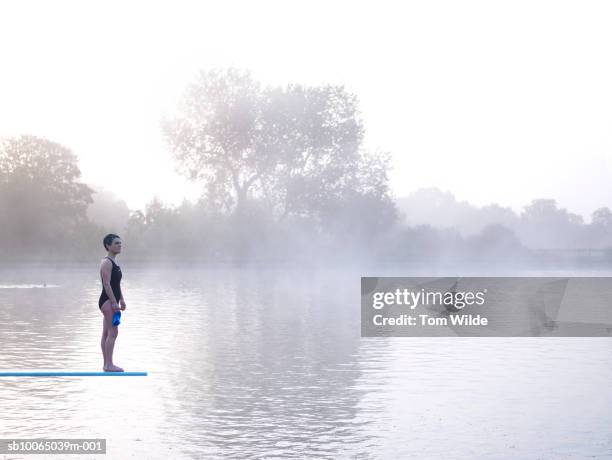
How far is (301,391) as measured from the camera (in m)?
19.8

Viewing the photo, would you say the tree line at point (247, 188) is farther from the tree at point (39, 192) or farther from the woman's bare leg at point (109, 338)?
the woman's bare leg at point (109, 338)

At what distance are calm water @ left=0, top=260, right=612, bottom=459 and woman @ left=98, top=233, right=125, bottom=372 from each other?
4.14ft

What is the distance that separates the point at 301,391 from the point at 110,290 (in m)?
5.45

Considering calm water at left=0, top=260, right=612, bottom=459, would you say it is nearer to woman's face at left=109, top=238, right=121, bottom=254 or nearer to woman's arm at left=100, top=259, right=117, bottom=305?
woman's arm at left=100, top=259, right=117, bottom=305

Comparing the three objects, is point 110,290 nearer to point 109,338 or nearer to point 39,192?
point 109,338

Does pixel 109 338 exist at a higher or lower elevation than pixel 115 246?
lower

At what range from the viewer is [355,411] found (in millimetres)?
17562

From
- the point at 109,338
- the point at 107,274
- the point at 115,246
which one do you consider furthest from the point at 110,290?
the point at 109,338

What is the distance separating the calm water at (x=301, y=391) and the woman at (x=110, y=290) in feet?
4.14

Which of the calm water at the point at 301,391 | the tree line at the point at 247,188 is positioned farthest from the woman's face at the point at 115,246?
the tree line at the point at 247,188

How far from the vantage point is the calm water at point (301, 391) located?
594 inches

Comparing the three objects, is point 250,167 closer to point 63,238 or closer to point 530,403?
point 63,238

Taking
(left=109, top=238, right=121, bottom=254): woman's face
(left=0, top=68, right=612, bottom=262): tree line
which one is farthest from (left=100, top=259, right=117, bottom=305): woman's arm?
(left=0, top=68, right=612, bottom=262): tree line

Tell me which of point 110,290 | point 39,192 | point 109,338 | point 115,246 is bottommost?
point 109,338
